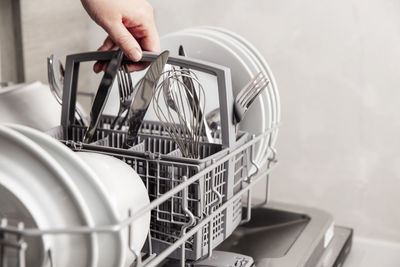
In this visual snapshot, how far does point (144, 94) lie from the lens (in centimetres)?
61

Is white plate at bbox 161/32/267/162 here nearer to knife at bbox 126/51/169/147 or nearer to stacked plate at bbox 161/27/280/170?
stacked plate at bbox 161/27/280/170

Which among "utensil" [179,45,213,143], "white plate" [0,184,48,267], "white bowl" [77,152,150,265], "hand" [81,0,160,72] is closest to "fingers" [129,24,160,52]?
"hand" [81,0,160,72]

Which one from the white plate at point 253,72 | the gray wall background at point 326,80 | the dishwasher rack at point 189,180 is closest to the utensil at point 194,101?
the dishwasher rack at point 189,180

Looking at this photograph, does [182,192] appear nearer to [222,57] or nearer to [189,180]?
[189,180]

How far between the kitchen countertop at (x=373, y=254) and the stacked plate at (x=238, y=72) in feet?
1.00

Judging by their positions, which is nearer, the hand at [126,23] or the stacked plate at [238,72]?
the hand at [126,23]

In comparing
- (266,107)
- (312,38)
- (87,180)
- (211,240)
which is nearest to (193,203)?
(211,240)

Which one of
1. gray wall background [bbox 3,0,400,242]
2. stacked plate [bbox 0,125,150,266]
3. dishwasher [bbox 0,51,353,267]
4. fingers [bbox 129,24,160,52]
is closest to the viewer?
stacked plate [bbox 0,125,150,266]

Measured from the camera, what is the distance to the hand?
640mm

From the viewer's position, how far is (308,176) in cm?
123

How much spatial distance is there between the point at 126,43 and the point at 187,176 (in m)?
0.19

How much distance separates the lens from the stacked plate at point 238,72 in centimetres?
78

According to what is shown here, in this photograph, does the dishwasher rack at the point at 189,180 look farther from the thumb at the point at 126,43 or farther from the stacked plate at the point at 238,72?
the stacked plate at the point at 238,72

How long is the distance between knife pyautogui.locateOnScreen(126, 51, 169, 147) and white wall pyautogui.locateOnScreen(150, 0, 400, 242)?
64 centimetres
